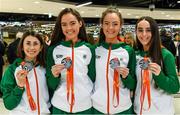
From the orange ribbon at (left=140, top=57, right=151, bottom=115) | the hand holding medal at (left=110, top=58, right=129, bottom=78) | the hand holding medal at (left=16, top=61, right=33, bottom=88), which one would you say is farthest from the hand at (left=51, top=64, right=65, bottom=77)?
the orange ribbon at (left=140, top=57, right=151, bottom=115)

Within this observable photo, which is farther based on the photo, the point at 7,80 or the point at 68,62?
the point at 7,80

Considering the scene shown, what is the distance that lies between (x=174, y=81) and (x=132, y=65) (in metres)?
0.30

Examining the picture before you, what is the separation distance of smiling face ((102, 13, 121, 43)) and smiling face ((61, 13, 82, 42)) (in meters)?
0.20

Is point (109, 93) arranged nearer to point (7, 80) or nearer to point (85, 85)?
point (85, 85)

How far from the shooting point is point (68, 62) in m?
2.00

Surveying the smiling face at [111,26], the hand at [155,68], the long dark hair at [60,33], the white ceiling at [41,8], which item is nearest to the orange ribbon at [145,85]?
the hand at [155,68]

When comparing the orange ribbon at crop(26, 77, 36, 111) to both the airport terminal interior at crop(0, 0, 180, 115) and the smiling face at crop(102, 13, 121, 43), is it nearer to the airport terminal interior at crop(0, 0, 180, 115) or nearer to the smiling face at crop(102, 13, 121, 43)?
the smiling face at crop(102, 13, 121, 43)

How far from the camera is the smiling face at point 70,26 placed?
208cm

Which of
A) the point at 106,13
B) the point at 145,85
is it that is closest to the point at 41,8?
the point at 106,13

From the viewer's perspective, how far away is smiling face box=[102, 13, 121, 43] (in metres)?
2.09

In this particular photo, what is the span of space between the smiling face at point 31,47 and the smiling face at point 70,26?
9.4 inches

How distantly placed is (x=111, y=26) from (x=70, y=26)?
0.92 ft

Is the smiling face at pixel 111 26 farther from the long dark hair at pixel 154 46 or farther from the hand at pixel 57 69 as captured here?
the hand at pixel 57 69

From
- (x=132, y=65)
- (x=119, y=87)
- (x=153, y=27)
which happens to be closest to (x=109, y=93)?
(x=119, y=87)
